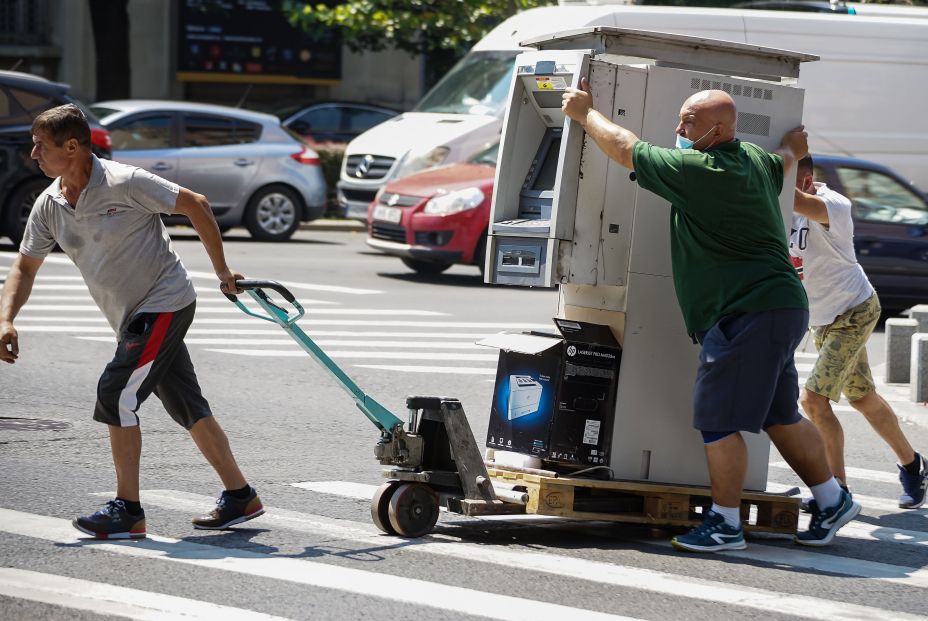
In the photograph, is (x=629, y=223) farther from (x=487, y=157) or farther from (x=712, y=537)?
(x=487, y=157)

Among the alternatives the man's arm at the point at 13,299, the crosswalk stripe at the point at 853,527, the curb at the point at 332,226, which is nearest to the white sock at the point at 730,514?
the crosswalk stripe at the point at 853,527

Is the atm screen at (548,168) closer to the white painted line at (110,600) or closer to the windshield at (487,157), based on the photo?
the white painted line at (110,600)

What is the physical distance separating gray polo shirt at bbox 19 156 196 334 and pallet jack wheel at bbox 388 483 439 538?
1.13m

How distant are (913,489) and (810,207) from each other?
1.48 meters

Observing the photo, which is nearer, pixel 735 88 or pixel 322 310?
pixel 735 88

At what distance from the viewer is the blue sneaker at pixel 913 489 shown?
723cm

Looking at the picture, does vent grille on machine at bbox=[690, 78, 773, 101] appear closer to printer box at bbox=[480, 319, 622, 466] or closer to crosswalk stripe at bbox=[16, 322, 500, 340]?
printer box at bbox=[480, 319, 622, 466]

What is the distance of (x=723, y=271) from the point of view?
19.5ft

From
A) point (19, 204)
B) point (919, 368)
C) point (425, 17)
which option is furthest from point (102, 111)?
point (919, 368)

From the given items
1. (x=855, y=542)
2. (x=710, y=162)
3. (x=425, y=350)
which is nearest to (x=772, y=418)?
(x=855, y=542)

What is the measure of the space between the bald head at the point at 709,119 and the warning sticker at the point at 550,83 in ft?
1.88

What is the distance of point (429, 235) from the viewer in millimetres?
15766

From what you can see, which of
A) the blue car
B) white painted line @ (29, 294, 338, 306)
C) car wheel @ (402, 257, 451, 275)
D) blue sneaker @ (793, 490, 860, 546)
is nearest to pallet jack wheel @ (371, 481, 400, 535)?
blue sneaker @ (793, 490, 860, 546)

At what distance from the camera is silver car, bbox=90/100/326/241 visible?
1862 cm
